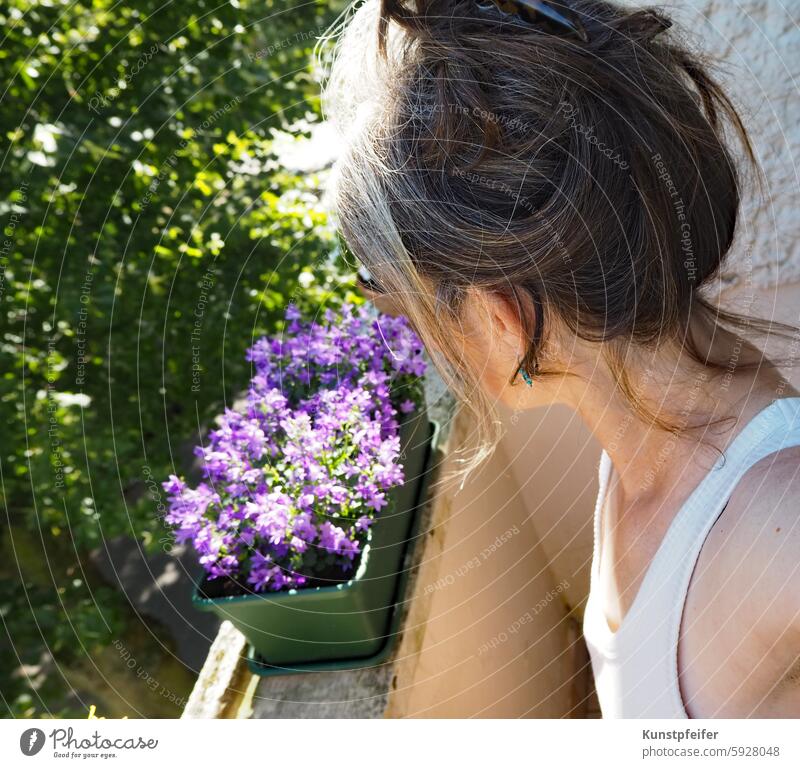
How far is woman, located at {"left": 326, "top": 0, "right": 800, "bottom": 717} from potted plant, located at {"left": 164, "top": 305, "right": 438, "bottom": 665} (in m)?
0.15

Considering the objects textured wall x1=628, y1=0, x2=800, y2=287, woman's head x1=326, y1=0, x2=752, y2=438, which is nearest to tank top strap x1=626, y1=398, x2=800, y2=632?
woman's head x1=326, y1=0, x2=752, y2=438

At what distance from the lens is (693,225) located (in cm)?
66

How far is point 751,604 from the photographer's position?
54cm

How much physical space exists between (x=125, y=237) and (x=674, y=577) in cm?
93

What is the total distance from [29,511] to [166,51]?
0.76 metres

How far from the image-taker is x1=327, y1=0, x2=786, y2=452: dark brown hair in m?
0.59

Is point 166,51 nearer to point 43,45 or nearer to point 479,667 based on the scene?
point 43,45

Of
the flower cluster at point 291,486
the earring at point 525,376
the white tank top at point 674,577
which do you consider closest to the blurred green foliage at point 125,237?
the flower cluster at point 291,486

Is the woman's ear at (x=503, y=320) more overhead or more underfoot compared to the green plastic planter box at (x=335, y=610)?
more overhead

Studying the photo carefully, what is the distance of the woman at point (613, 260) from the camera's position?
0.58 metres

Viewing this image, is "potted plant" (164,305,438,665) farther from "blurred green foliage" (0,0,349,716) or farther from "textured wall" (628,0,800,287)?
"textured wall" (628,0,800,287)

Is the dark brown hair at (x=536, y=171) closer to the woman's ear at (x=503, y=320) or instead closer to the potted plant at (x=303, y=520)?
the woman's ear at (x=503, y=320)

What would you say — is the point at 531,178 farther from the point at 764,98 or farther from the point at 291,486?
the point at 764,98

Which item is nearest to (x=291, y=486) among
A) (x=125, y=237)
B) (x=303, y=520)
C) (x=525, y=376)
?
(x=303, y=520)
